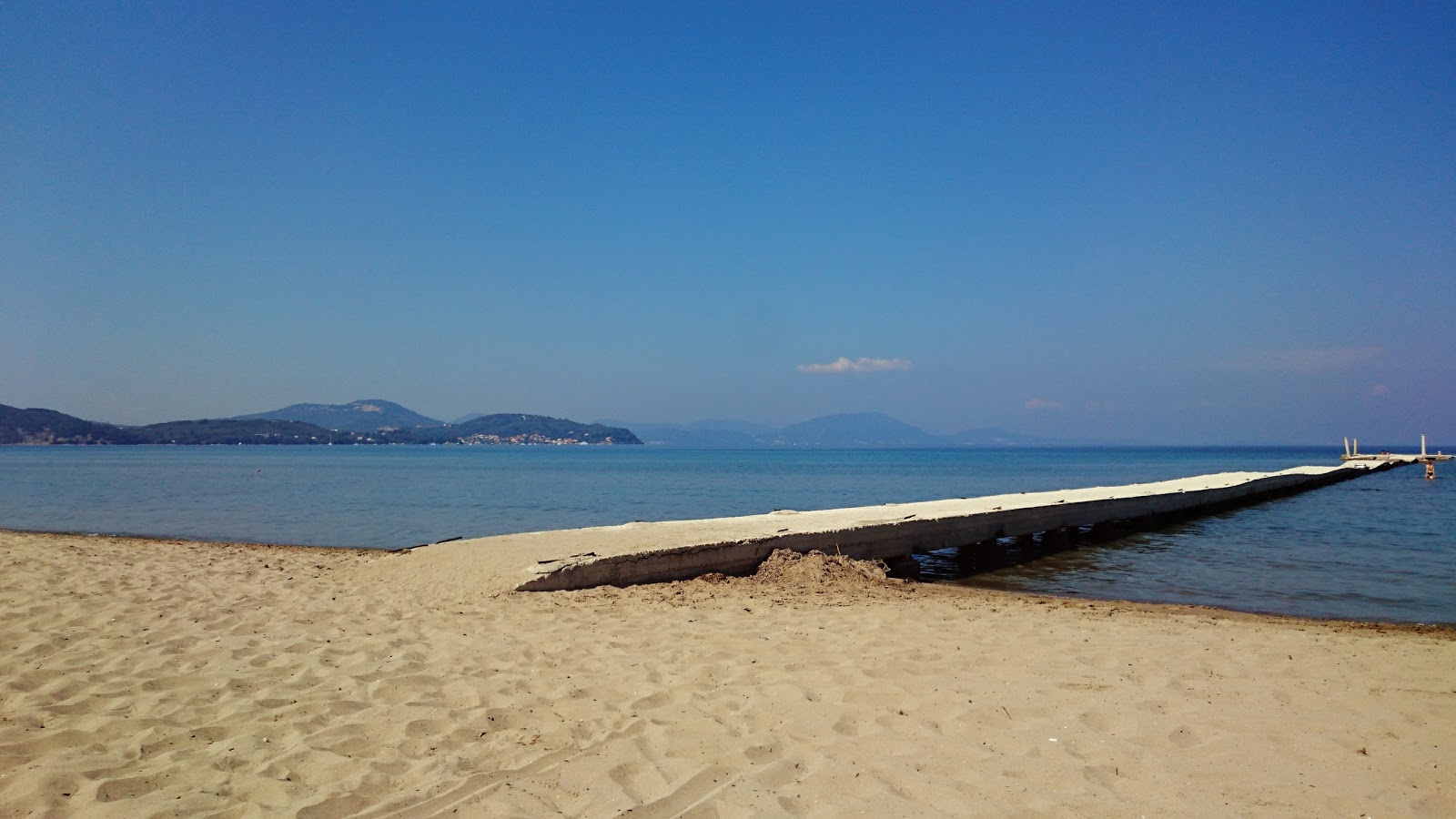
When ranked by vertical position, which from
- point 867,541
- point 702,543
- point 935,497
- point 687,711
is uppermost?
point 702,543

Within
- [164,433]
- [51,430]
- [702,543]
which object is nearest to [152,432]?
[164,433]

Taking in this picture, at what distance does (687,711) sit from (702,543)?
541 cm

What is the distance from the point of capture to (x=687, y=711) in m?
4.99

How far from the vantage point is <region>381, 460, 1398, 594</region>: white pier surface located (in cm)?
939

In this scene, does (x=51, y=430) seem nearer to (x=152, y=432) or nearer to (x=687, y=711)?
(x=152, y=432)

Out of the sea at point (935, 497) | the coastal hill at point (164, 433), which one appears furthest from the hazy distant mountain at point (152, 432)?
the sea at point (935, 497)

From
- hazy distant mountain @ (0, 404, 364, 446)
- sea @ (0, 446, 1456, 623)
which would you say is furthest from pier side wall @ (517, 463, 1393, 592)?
hazy distant mountain @ (0, 404, 364, 446)

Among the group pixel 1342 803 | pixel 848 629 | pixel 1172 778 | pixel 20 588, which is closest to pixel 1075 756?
pixel 1172 778

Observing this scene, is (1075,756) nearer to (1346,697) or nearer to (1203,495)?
(1346,697)

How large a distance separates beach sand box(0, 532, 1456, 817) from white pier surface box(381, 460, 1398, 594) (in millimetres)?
1099

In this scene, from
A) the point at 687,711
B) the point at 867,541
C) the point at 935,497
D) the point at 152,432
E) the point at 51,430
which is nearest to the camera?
the point at 687,711

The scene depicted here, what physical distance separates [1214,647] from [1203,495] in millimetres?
20576

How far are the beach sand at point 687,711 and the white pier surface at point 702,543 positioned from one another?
1099mm

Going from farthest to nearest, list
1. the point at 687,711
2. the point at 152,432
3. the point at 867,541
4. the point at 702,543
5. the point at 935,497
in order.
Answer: the point at 152,432 < the point at 935,497 < the point at 867,541 < the point at 702,543 < the point at 687,711
